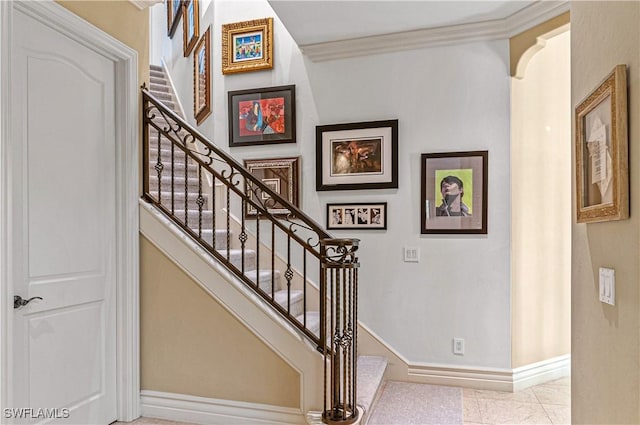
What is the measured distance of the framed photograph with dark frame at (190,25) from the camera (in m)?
4.45

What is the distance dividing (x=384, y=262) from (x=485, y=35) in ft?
6.37

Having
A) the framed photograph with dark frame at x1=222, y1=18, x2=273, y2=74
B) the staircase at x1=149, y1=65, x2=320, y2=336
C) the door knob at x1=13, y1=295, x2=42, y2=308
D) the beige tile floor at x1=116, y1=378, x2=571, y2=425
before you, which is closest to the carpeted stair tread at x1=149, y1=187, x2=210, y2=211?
the staircase at x1=149, y1=65, x2=320, y2=336

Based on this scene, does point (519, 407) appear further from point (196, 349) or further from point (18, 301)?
point (18, 301)

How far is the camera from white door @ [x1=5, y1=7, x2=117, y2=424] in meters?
2.00

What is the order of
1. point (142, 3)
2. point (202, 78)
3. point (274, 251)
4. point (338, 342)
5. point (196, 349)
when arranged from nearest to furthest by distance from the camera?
point (338, 342) → point (196, 349) → point (142, 3) → point (274, 251) → point (202, 78)

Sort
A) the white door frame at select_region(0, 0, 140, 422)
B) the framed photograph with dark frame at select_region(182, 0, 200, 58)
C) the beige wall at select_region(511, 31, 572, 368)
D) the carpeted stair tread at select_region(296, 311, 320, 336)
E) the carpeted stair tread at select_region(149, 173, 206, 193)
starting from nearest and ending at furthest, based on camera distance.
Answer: the white door frame at select_region(0, 0, 140, 422)
the carpeted stair tread at select_region(296, 311, 320, 336)
the beige wall at select_region(511, 31, 572, 368)
the carpeted stair tread at select_region(149, 173, 206, 193)
the framed photograph with dark frame at select_region(182, 0, 200, 58)

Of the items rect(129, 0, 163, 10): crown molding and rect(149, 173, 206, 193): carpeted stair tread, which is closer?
rect(129, 0, 163, 10): crown molding

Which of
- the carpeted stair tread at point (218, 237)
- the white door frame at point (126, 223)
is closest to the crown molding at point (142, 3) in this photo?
the white door frame at point (126, 223)

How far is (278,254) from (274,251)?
76cm

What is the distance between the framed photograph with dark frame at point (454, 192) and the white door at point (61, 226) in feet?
7.49

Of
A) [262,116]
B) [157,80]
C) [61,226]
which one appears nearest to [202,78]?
[262,116]

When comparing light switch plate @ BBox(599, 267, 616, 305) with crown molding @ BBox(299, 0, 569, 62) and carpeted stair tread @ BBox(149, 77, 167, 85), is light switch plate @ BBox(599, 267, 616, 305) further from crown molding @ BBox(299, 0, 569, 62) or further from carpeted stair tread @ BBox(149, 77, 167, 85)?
carpeted stair tread @ BBox(149, 77, 167, 85)

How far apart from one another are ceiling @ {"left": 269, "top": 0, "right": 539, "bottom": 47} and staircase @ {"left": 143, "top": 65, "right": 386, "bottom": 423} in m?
1.21

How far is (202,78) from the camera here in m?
4.22
